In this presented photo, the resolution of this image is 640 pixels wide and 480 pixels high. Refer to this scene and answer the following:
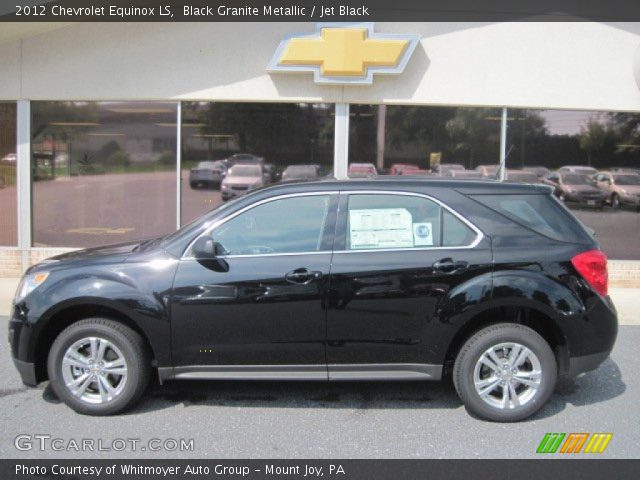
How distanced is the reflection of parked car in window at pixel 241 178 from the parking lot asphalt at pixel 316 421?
4.92m

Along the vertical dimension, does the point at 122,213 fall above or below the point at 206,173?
below

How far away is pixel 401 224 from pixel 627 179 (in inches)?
267

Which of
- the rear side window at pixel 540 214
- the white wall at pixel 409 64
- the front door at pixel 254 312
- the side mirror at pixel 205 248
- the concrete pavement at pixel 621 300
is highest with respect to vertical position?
the white wall at pixel 409 64

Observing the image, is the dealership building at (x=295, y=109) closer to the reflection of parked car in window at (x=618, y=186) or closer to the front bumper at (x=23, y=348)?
the reflection of parked car in window at (x=618, y=186)

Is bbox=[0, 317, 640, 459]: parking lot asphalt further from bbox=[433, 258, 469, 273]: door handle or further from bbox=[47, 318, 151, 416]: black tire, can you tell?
bbox=[433, 258, 469, 273]: door handle

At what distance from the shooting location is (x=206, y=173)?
9750mm

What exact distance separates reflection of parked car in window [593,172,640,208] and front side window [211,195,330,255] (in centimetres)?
681

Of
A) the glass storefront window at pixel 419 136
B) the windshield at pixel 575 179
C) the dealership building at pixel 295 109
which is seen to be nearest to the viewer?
the dealership building at pixel 295 109

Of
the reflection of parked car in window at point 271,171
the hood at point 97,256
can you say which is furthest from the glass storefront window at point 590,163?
the hood at point 97,256

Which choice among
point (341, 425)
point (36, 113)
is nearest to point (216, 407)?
point (341, 425)

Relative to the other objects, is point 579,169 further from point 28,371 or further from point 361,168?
point 28,371

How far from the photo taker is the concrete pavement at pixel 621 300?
7846 millimetres

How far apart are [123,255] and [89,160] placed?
18.9ft

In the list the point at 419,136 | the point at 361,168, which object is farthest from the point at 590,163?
the point at 361,168
